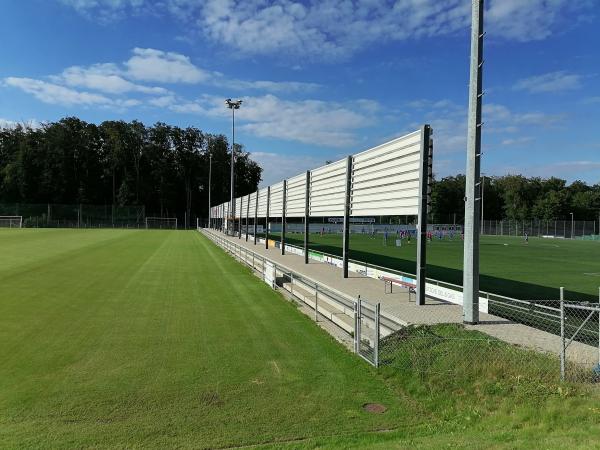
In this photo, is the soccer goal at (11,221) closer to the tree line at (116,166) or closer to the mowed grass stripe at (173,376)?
the tree line at (116,166)

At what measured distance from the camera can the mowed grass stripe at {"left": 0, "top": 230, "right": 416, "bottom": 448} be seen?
5062mm

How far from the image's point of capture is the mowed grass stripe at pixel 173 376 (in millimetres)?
5062

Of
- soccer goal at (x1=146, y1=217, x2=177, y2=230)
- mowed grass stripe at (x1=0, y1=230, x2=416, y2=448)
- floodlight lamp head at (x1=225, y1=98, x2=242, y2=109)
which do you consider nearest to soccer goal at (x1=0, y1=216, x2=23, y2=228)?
soccer goal at (x1=146, y1=217, x2=177, y2=230)

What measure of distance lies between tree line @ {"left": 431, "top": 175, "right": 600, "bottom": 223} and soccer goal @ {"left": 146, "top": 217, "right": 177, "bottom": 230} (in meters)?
52.1

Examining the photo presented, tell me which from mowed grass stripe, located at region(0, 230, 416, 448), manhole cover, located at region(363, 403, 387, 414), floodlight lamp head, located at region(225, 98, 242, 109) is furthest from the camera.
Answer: floodlight lamp head, located at region(225, 98, 242, 109)

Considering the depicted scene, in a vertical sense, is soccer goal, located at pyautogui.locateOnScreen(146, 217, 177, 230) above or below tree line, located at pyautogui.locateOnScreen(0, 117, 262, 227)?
below

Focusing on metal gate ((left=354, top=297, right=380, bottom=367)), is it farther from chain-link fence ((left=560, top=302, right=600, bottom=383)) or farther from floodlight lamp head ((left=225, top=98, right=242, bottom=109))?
floodlight lamp head ((left=225, top=98, right=242, bottom=109))

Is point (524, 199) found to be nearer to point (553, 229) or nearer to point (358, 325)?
point (553, 229)

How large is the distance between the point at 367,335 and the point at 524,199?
117174 millimetres

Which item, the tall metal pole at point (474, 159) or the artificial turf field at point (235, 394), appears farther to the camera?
the tall metal pole at point (474, 159)

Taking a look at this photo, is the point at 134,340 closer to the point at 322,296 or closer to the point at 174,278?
the point at 322,296

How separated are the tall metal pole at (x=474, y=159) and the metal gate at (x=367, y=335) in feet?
4.96

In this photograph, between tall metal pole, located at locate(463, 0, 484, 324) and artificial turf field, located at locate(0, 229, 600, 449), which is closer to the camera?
artificial turf field, located at locate(0, 229, 600, 449)

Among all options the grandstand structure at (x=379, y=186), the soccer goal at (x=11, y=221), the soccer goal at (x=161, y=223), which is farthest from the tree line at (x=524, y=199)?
the grandstand structure at (x=379, y=186)
